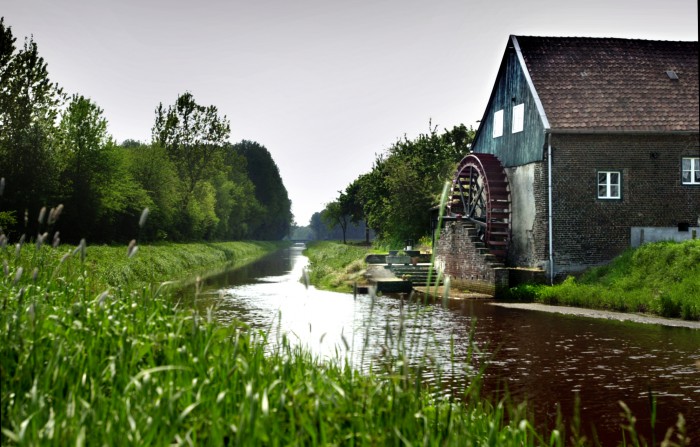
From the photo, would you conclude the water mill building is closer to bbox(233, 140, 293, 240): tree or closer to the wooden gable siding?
the wooden gable siding

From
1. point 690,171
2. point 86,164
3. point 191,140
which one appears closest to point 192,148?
point 191,140

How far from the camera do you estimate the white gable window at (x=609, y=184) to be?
83.4ft

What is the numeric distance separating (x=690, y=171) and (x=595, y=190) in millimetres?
3298

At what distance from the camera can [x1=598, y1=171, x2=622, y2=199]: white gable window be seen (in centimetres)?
Answer: 2541

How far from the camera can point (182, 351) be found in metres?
5.38

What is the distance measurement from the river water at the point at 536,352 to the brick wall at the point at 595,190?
4.45 meters

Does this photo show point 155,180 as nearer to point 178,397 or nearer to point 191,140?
point 191,140

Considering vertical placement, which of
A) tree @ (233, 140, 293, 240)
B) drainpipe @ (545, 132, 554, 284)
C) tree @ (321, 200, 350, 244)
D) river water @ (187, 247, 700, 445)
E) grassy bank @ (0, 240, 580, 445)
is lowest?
river water @ (187, 247, 700, 445)

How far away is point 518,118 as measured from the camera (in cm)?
2792

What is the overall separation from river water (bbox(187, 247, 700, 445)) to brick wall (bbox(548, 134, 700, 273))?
4.45 meters

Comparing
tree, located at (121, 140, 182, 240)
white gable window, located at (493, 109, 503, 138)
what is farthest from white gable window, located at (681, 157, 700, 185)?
tree, located at (121, 140, 182, 240)

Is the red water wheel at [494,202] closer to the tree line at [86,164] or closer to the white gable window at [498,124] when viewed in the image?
the white gable window at [498,124]

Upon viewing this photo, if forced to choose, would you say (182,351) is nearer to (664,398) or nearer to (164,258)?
(664,398)

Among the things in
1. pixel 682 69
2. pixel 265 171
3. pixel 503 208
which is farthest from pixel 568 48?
pixel 265 171
